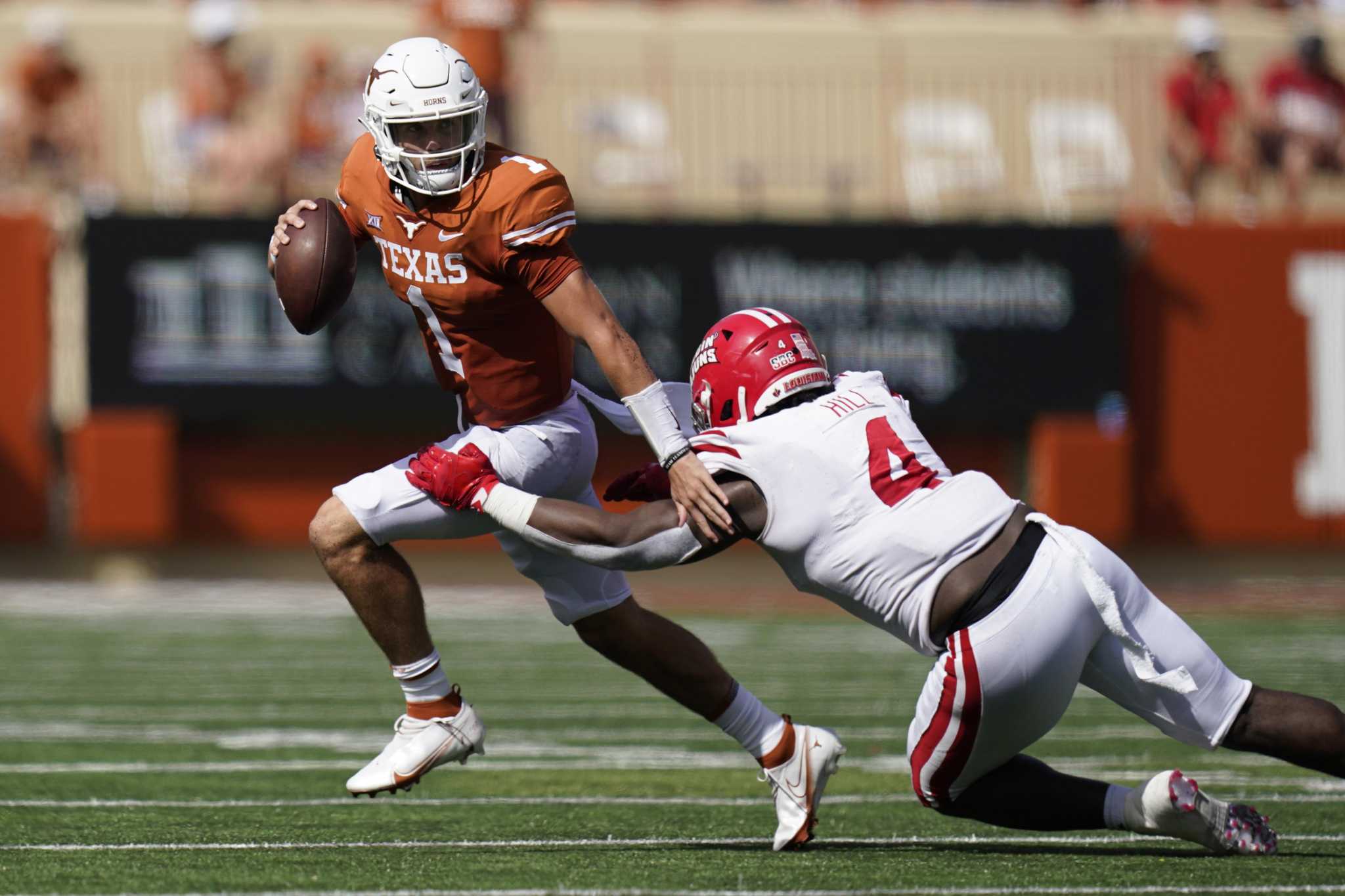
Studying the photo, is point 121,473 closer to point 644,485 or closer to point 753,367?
point 644,485

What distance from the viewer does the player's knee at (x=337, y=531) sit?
4566 millimetres

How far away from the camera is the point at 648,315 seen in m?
13.0

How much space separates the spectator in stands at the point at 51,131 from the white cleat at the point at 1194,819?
36.2 feet

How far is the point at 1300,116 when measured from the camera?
1451 centimetres

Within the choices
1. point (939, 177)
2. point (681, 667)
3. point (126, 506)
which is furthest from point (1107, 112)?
point (681, 667)

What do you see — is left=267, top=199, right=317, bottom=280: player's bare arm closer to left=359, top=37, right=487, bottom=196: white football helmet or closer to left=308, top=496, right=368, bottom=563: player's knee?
left=359, top=37, right=487, bottom=196: white football helmet

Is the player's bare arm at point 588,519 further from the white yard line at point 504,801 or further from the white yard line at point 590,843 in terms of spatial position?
the white yard line at point 504,801

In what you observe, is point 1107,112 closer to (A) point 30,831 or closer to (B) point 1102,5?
(B) point 1102,5

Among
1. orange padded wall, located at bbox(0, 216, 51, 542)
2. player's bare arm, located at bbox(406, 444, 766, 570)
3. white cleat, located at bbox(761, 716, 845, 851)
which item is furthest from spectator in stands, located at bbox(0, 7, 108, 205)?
white cleat, located at bbox(761, 716, 845, 851)

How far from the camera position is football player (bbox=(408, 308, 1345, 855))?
151 inches

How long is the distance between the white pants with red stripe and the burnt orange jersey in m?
1.26

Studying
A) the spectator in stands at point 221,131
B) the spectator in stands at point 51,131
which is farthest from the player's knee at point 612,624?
the spectator in stands at point 51,131

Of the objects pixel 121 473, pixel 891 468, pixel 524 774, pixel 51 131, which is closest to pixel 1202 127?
pixel 121 473

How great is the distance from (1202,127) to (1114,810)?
11011mm
